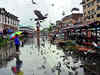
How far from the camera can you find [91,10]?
56.2 metres

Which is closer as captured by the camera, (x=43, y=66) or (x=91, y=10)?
(x=43, y=66)

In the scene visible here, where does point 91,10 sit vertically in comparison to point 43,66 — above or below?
above

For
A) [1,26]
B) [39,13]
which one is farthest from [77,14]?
[39,13]

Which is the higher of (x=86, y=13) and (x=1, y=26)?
(x=86, y=13)

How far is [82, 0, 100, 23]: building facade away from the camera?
51.8 meters

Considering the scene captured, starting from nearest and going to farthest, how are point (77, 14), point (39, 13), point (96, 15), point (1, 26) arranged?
point (39, 13), point (96, 15), point (1, 26), point (77, 14)

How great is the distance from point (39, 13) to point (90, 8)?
1168 inches

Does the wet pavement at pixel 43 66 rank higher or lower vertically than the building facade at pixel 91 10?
lower

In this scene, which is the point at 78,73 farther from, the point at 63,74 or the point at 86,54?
the point at 86,54

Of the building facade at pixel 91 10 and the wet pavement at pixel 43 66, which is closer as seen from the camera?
the wet pavement at pixel 43 66

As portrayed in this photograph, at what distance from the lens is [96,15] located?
5216cm

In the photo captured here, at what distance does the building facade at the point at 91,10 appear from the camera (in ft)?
170

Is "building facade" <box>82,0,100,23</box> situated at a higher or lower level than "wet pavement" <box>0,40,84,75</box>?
higher

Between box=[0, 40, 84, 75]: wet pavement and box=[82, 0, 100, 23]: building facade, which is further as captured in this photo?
box=[82, 0, 100, 23]: building facade
